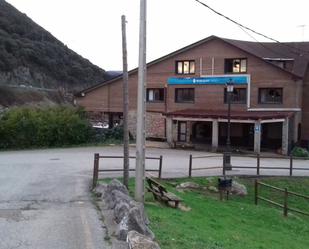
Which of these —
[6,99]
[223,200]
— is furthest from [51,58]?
[223,200]

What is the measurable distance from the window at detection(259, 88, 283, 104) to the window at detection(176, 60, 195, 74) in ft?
21.1

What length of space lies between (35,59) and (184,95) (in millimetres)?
53279

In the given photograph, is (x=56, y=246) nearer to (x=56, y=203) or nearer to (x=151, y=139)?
(x=56, y=203)

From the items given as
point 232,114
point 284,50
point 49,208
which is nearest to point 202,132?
point 232,114

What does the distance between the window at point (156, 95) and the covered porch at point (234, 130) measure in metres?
3.03

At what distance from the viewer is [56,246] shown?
8.63 m

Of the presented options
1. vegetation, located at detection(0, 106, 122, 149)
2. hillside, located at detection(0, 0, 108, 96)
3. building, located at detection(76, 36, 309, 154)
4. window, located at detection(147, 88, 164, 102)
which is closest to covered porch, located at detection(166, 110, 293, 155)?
building, located at detection(76, 36, 309, 154)

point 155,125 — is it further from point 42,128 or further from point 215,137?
point 42,128

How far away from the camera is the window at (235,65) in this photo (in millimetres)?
42781

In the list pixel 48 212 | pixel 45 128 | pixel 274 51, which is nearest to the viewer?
pixel 48 212

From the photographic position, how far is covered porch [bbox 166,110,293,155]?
3909 centimetres

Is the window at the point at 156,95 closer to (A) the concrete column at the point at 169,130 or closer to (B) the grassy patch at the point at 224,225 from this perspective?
(A) the concrete column at the point at 169,130

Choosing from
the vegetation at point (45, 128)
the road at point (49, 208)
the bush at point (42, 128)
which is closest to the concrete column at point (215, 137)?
the vegetation at point (45, 128)

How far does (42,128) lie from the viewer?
3956 centimetres
